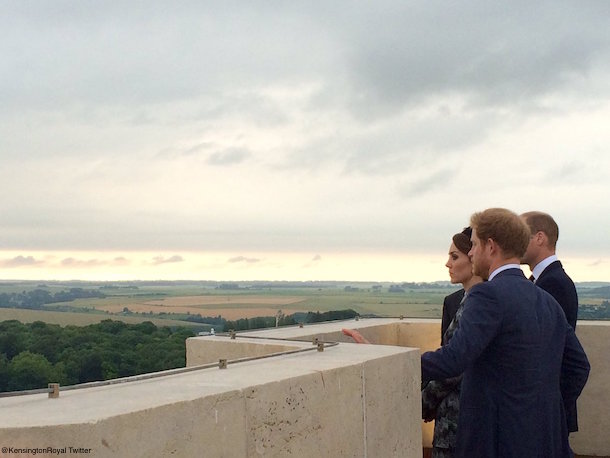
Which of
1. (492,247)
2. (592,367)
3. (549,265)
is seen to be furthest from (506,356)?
(592,367)

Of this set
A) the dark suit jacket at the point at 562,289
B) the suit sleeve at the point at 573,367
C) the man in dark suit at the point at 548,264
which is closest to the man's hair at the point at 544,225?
the man in dark suit at the point at 548,264

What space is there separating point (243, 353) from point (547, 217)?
1989 mm

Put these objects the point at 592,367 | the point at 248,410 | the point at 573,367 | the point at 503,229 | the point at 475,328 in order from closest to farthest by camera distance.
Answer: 1. the point at 248,410
2. the point at 475,328
3. the point at 503,229
4. the point at 573,367
5. the point at 592,367

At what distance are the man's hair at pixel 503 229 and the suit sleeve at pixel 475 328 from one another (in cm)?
26

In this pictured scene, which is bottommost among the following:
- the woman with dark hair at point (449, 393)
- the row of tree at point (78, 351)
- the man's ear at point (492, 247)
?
the row of tree at point (78, 351)

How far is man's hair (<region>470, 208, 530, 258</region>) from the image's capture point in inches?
130

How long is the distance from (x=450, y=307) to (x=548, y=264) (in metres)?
0.83

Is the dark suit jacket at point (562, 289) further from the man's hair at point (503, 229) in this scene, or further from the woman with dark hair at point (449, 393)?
the man's hair at point (503, 229)

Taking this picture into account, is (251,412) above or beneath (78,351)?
above

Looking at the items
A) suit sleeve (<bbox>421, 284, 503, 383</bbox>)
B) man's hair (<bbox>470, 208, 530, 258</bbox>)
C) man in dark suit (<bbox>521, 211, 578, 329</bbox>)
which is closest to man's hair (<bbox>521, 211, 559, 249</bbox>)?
man in dark suit (<bbox>521, 211, 578, 329</bbox>)

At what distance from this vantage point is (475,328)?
3.12 metres

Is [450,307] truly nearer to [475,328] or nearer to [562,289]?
[562,289]

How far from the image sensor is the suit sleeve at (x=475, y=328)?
3123 millimetres

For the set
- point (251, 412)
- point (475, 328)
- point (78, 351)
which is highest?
point (475, 328)
